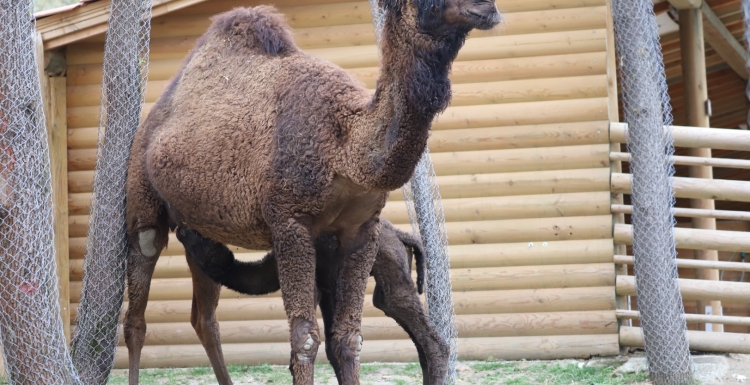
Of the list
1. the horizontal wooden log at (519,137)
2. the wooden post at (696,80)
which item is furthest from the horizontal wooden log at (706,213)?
the wooden post at (696,80)

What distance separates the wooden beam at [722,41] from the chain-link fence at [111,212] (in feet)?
28.1

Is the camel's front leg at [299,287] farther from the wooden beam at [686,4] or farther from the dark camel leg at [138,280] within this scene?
the wooden beam at [686,4]

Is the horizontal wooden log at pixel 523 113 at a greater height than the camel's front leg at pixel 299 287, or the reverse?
the horizontal wooden log at pixel 523 113

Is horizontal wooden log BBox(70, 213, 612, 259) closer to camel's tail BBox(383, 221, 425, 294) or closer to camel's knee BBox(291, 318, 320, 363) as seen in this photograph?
camel's tail BBox(383, 221, 425, 294)

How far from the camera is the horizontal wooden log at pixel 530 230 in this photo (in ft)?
29.5

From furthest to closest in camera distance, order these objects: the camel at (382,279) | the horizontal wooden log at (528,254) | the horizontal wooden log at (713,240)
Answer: the horizontal wooden log at (528,254)
the horizontal wooden log at (713,240)
the camel at (382,279)

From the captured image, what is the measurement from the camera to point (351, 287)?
5695 millimetres

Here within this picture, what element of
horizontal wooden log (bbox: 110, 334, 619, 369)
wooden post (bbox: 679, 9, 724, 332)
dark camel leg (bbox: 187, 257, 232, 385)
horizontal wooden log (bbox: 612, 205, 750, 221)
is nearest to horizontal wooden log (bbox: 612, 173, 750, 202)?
horizontal wooden log (bbox: 612, 205, 750, 221)

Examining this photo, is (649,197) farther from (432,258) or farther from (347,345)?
(347,345)

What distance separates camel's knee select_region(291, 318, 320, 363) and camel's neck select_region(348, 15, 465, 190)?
41.6 inches

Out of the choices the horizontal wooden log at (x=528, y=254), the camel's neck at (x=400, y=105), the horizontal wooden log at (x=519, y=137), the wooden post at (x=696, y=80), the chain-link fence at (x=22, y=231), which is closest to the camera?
the camel's neck at (x=400, y=105)

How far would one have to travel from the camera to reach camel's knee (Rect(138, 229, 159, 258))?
6.93m

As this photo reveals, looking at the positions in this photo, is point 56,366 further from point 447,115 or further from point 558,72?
point 558,72

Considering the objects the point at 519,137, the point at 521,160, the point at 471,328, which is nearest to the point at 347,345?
the point at 471,328
